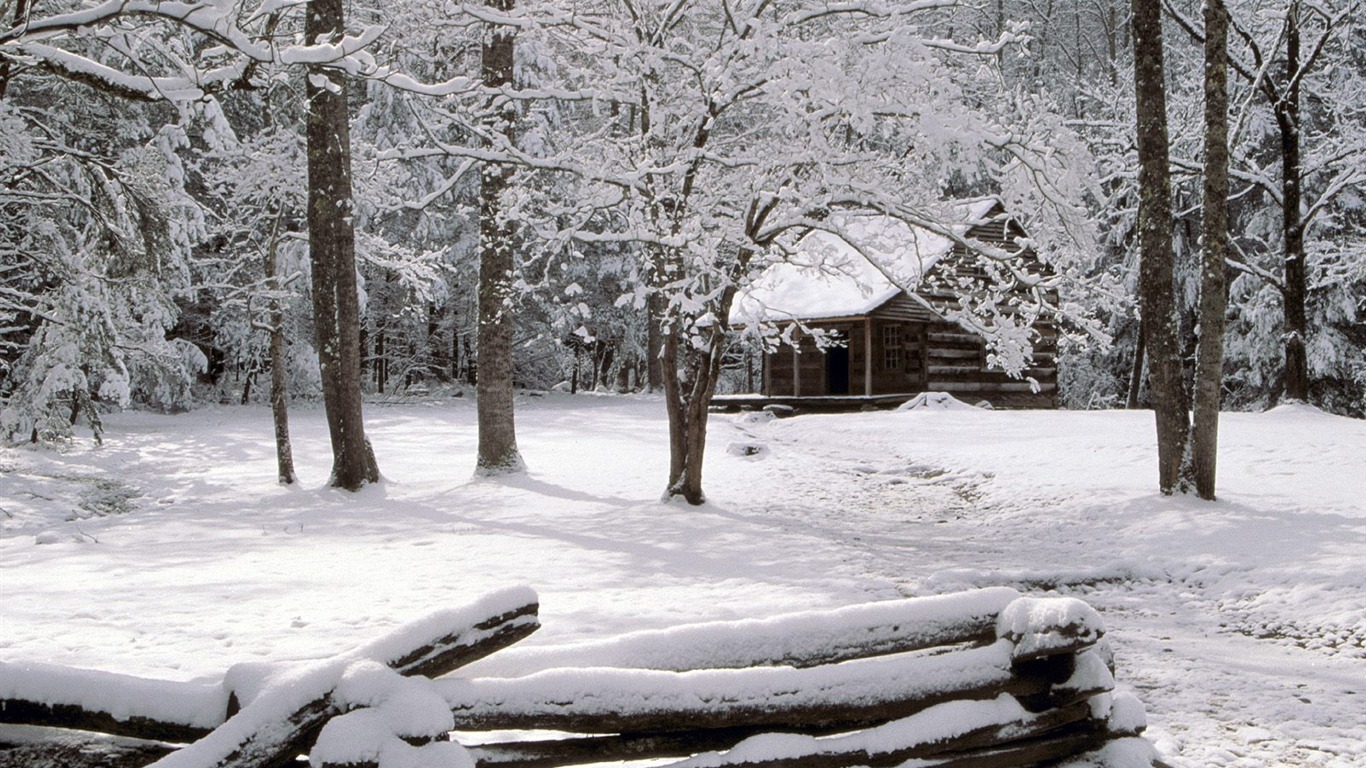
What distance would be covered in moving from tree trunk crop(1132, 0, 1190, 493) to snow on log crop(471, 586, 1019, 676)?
8771mm

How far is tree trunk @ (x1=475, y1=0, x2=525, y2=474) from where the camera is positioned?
13.7 m

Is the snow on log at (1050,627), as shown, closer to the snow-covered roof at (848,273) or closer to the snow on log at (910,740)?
the snow on log at (910,740)

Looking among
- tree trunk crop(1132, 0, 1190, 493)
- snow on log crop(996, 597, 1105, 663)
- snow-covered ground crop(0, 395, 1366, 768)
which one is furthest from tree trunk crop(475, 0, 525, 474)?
snow on log crop(996, 597, 1105, 663)

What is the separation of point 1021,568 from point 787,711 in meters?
5.86

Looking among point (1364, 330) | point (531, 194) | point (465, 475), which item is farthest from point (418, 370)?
point (1364, 330)

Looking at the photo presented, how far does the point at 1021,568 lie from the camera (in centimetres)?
891

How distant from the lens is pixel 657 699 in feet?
11.8

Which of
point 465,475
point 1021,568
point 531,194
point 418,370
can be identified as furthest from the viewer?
point 418,370

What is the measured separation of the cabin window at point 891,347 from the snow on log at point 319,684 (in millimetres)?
25432

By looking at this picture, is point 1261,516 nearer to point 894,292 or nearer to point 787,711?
point 787,711

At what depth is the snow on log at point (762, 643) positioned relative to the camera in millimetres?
3779

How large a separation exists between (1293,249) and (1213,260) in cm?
883

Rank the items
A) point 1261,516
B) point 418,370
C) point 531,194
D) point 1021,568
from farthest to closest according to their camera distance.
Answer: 1. point 418,370
2. point 531,194
3. point 1261,516
4. point 1021,568

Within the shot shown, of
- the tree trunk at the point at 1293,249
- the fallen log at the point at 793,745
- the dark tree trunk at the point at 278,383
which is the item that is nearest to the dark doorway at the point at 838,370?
the tree trunk at the point at 1293,249
